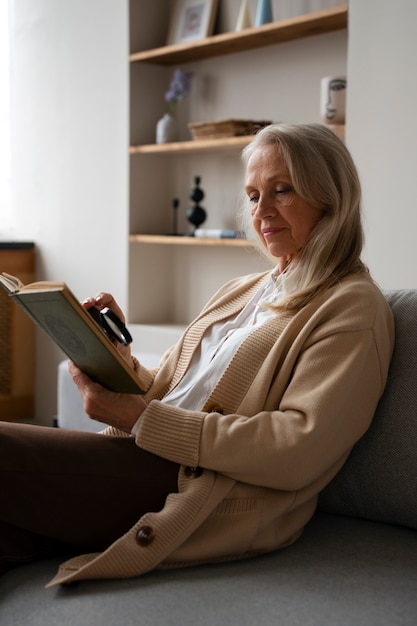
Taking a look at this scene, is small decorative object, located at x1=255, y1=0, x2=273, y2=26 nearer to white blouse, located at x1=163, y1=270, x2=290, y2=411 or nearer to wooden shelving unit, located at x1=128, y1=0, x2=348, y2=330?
wooden shelving unit, located at x1=128, y1=0, x2=348, y2=330

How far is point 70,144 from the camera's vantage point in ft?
13.3

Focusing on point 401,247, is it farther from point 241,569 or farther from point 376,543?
point 241,569

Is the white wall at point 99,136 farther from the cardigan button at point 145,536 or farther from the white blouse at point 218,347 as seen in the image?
the cardigan button at point 145,536

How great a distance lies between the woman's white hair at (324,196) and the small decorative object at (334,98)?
1.16 meters

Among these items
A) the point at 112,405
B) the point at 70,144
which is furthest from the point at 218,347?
the point at 70,144

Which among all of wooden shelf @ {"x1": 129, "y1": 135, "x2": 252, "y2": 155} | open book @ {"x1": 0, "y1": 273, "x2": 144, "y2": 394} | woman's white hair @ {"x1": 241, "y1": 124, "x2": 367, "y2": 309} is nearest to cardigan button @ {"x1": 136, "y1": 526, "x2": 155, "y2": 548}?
open book @ {"x1": 0, "y1": 273, "x2": 144, "y2": 394}

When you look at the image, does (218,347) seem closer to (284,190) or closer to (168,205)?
(284,190)

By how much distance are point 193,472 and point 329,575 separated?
29 centimetres

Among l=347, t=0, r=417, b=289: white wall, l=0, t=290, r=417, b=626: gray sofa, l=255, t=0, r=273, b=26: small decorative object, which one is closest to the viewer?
l=0, t=290, r=417, b=626: gray sofa

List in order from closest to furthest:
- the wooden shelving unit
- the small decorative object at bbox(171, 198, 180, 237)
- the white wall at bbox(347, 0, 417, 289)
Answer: the white wall at bbox(347, 0, 417, 289) → the wooden shelving unit → the small decorative object at bbox(171, 198, 180, 237)

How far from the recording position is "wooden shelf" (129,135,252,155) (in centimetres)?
323

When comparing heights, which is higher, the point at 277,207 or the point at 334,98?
the point at 334,98

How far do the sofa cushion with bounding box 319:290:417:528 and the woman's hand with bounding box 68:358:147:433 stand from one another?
17.1 inches

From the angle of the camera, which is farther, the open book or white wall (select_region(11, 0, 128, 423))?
white wall (select_region(11, 0, 128, 423))
